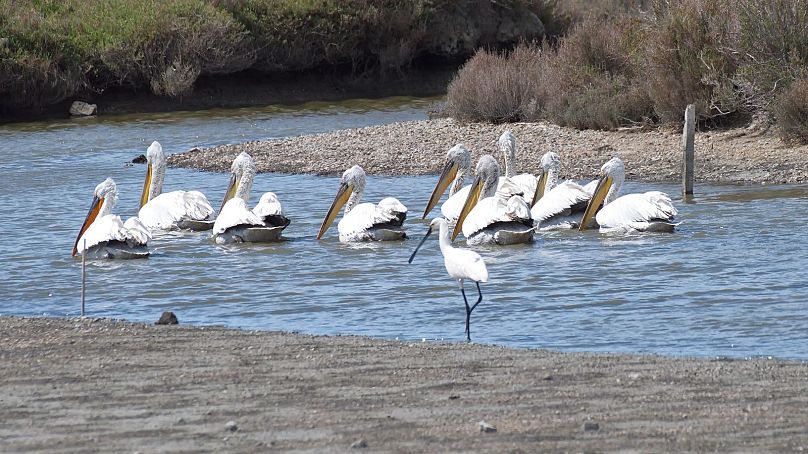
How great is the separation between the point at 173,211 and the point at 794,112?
22.0ft

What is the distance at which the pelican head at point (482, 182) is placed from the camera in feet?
36.6

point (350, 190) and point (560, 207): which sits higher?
point (560, 207)

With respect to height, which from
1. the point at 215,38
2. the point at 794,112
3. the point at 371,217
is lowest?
the point at 215,38

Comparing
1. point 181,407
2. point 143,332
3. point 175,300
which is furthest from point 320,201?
point 181,407

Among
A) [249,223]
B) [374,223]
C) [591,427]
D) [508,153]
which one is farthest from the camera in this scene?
[508,153]

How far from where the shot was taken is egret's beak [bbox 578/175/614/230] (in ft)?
35.7

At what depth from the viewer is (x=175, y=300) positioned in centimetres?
836

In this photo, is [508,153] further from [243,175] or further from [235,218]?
[235,218]

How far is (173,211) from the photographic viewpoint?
11.3 meters

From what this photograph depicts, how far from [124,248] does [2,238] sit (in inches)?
74.5

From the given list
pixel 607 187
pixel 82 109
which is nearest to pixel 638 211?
pixel 607 187

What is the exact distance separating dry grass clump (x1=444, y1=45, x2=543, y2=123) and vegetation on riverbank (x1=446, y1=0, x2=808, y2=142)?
0.05ft

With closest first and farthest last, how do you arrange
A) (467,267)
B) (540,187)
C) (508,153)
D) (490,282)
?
(467,267), (490,282), (540,187), (508,153)

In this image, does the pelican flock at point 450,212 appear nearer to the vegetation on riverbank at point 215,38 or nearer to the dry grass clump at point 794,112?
the dry grass clump at point 794,112
